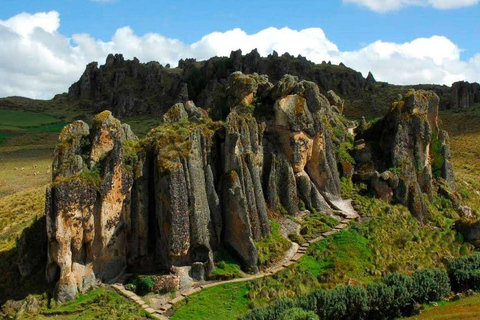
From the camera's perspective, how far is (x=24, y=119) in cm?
16375

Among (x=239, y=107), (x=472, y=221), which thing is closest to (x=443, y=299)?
(x=472, y=221)

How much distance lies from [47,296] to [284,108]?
24.4 meters

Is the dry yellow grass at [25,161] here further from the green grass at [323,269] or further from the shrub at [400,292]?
the shrub at [400,292]

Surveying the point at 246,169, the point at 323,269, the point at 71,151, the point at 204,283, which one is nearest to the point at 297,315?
the point at 204,283

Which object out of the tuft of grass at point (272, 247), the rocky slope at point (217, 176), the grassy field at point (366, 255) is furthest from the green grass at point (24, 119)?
the grassy field at point (366, 255)

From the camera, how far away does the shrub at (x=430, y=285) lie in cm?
3388

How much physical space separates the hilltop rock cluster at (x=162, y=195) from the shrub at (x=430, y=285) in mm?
11246

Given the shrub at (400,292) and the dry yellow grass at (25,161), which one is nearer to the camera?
the shrub at (400,292)

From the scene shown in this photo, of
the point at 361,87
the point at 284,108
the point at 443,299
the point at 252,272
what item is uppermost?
the point at 361,87

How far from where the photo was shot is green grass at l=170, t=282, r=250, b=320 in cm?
3030

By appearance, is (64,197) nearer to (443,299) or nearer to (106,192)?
(106,192)

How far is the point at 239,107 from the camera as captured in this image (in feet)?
148

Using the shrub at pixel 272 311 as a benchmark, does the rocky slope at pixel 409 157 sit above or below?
above

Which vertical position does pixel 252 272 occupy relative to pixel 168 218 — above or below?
below
